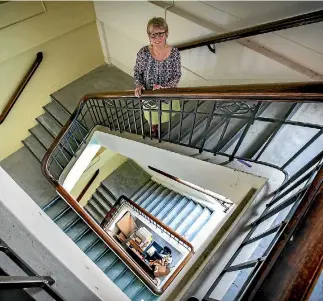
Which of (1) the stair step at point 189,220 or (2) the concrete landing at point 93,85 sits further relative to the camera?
(1) the stair step at point 189,220

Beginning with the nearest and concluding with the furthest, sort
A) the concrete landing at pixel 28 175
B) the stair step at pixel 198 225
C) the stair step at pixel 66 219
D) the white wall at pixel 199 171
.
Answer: the white wall at pixel 199 171 → the stair step at pixel 66 219 → the concrete landing at pixel 28 175 → the stair step at pixel 198 225

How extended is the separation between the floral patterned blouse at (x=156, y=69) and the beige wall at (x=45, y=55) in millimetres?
2946

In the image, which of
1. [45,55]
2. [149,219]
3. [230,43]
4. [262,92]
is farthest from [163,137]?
[149,219]

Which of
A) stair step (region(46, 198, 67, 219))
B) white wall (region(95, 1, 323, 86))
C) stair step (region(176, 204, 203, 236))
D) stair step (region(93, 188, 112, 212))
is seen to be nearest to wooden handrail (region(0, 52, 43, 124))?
white wall (region(95, 1, 323, 86))

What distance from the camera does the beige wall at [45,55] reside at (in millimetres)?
4863

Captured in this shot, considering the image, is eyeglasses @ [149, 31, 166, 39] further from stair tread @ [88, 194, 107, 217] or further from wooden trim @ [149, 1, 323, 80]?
stair tread @ [88, 194, 107, 217]

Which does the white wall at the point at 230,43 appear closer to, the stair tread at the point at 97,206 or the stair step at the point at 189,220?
the stair step at the point at 189,220

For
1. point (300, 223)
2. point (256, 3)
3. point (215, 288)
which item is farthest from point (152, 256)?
point (300, 223)

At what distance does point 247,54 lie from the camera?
341 centimetres

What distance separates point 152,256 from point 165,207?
1.65 meters

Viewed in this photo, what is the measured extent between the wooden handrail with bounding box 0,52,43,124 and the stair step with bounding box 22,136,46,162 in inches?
27.3

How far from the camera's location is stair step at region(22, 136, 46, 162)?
5641 mm

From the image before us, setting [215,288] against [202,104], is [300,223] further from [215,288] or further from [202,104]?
[202,104]

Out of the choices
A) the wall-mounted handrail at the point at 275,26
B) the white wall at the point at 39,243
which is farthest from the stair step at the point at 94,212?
the white wall at the point at 39,243
